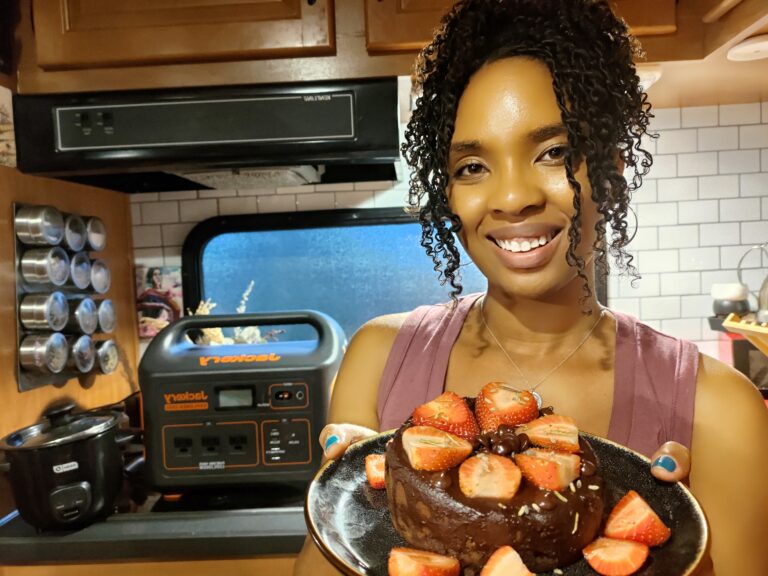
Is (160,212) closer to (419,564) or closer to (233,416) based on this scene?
(233,416)

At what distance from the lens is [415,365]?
95 centimetres

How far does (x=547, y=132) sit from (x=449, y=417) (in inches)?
15.4

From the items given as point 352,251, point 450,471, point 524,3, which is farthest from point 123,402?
point 524,3

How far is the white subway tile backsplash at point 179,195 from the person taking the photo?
1.94m

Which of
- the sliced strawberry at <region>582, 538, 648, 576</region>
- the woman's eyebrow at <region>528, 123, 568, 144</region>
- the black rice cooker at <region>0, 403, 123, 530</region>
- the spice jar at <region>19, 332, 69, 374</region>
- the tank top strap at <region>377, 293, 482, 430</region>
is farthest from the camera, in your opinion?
the spice jar at <region>19, 332, 69, 374</region>

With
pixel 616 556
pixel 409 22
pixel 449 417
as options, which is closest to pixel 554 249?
pixel 449 417

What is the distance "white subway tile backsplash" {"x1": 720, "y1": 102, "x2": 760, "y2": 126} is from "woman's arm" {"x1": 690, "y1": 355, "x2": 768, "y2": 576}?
49.6 inches

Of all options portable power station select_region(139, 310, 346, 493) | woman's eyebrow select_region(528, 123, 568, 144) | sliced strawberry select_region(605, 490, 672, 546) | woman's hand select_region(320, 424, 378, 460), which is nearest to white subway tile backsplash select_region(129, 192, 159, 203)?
portable power station select_region(139, 310, 346, 493)

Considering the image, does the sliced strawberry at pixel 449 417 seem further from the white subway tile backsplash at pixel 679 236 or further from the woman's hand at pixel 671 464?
the white subway tile backsplash at pixel 679 236

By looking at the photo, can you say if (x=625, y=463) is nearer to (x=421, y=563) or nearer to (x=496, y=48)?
(x=421, y=563)

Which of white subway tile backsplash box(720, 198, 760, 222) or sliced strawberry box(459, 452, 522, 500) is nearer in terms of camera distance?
sliced strawberry box(459, 452, 522, 500)

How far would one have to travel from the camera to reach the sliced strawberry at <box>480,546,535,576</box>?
56 cm

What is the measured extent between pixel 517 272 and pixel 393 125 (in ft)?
2.18

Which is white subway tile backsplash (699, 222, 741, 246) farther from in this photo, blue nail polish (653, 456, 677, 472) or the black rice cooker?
the black rice cooker
